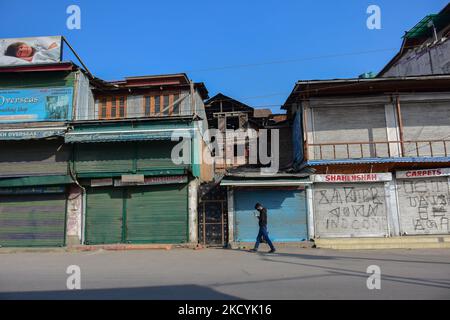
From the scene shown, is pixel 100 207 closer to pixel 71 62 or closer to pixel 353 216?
pixel 71 62

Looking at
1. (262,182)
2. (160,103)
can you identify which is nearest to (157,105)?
(160,103)

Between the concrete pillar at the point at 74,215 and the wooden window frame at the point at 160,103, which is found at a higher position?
the wooden window frame at the point at 160,103

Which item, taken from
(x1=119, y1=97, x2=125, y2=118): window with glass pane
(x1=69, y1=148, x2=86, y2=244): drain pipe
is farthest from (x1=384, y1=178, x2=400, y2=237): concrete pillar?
(x1=69, y1=148, x2=86, y2=244): drain pipe

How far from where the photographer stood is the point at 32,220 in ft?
54.1

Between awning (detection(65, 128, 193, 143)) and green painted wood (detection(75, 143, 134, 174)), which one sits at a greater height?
awning (detection(65, 128, 193, 143))

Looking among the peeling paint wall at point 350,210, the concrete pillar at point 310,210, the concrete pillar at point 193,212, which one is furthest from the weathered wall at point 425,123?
the concrete pillar at point 193,212

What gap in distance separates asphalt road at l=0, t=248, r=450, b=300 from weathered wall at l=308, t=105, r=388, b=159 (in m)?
7.33

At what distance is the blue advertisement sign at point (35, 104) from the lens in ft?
55.9

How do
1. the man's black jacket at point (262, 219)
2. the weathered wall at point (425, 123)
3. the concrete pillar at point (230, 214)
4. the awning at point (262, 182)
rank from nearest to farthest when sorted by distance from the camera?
the man's black jacket at point (262, 219), the awning at point (262, 182), the concrete pillar at point (230, 214), the weathered wall at point (425, 123)

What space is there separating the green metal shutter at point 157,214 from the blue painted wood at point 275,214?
245 centimetres

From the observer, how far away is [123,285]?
711 centimetres

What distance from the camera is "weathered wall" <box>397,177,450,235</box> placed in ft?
53.5

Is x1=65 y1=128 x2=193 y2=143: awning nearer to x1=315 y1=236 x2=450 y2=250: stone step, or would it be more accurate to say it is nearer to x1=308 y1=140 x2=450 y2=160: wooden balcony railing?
x1=308 y1=140 x2=450 y2=160: wooden balcony railing

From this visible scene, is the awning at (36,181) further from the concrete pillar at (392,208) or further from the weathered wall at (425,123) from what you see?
the weathered wall at (425,123)
